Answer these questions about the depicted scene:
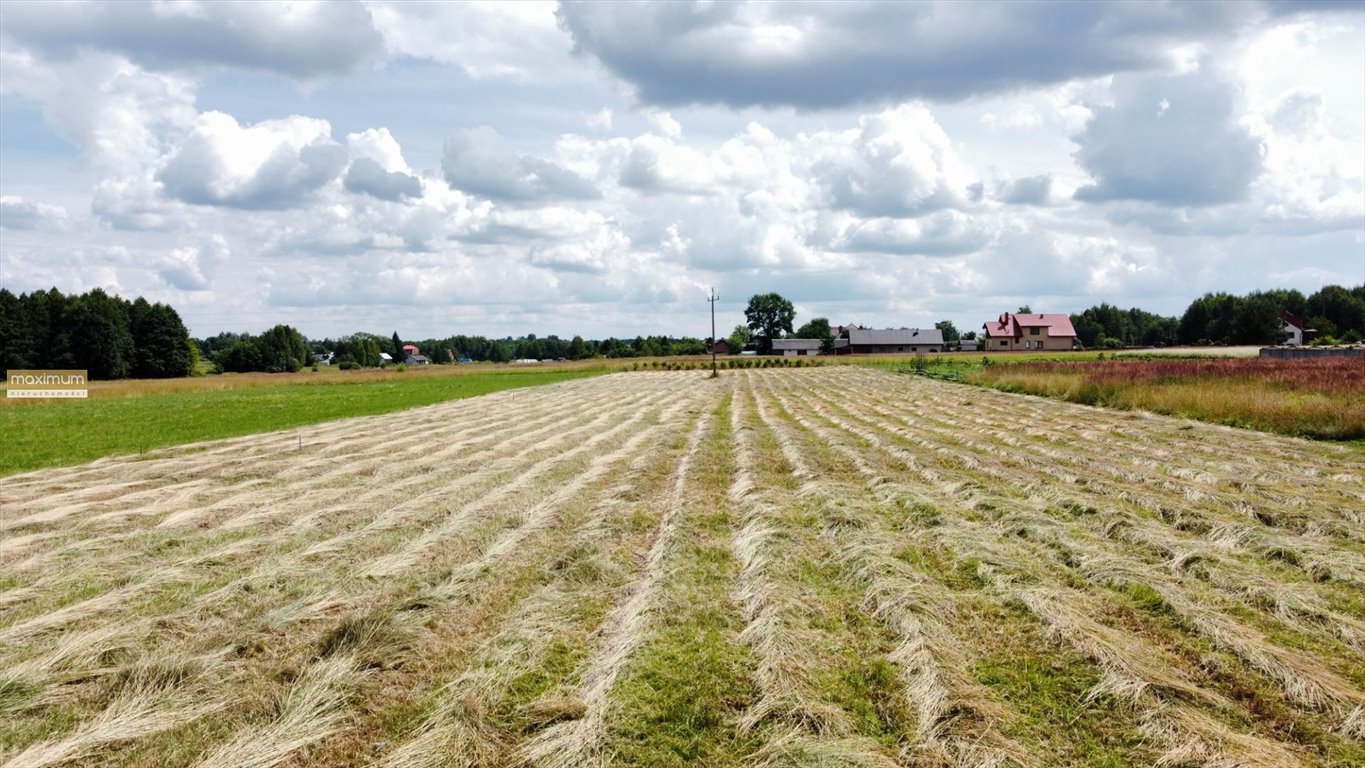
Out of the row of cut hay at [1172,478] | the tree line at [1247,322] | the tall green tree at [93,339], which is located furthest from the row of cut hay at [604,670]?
the tree line at [1247,322]

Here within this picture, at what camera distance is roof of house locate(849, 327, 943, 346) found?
125812 mm

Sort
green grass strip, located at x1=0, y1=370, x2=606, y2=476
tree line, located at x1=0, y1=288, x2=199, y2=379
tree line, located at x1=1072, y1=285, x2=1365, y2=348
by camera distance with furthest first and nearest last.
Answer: tree line, located at x1=1072, y1=285, x2=1365, y2=348 → tree line, located at x1=0, y1=288, x2=199, y2=379 → green grass strip, located at x1=0, y1=370, x2=606, y2=476

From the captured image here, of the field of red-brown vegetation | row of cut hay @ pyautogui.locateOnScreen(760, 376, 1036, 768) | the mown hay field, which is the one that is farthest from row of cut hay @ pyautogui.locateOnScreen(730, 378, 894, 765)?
the field of red-brown vegetation

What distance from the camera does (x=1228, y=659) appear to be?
5.11m

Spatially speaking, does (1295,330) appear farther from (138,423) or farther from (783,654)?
(138,423)

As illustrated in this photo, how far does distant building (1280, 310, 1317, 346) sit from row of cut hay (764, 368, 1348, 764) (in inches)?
4572

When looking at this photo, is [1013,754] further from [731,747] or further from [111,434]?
[111,434]

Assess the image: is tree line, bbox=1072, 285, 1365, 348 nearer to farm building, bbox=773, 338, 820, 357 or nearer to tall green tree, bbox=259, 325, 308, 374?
farm building, bbox=773, 338, 820, 357

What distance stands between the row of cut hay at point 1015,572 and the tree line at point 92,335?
8514 cm

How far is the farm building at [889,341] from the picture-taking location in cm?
12431

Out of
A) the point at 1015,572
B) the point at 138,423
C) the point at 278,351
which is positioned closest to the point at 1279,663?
the point at 1015,572

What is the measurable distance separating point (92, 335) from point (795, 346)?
3949 inches

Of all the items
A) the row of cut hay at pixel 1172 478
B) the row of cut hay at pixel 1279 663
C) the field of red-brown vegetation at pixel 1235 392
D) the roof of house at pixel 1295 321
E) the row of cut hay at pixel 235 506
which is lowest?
the row of cut hay at pixel 1172 478

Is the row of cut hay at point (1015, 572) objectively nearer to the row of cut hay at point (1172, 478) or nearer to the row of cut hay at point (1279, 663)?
the row of cut hay at point (1279, 663)
